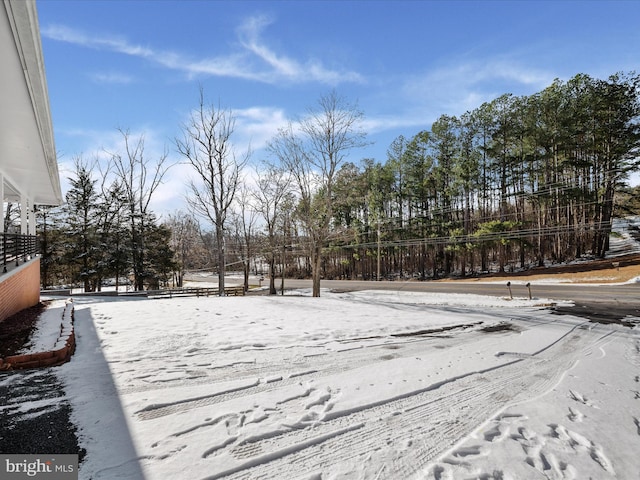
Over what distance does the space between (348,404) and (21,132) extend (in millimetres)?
8176

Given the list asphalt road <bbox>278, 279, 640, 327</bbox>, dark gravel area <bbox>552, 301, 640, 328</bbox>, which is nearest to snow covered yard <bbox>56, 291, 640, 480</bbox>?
dark gravel area <bbox>552, 301, 640, 328</bbox>

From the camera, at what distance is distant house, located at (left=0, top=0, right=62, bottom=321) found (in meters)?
3.60

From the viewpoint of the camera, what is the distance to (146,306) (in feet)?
28.7

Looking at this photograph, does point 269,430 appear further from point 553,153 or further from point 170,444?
point 553,153

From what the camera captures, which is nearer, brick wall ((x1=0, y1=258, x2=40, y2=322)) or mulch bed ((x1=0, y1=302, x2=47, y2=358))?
mulch bed ((x1=0, y1=302, x2=47, y2=358))

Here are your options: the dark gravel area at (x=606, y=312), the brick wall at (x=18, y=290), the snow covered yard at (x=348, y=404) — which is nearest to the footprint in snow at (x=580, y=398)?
the snow covered yard at (x=348, y=404)

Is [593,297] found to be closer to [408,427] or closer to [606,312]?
[606,312]

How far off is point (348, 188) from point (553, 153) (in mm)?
20876

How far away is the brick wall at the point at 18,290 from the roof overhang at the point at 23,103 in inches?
110

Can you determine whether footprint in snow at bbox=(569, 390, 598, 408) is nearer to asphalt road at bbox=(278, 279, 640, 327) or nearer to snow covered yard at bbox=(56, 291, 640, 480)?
snow covered yard at bbox=(56, 291, 640, 480)

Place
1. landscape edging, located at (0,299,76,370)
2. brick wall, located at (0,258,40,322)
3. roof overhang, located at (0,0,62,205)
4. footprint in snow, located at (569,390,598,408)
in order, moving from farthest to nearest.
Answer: brick wall, located at (0,258,40,322)
landscape edging, located at (0,299,76,370)
roof overhang, located at (0,0,62,205)
footprint in snow, located at (569,390,598,408)

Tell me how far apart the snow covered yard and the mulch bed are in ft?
2.54

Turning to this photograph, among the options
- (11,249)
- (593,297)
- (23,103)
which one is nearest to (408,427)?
(23,103)

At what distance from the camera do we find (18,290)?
7570 mm
